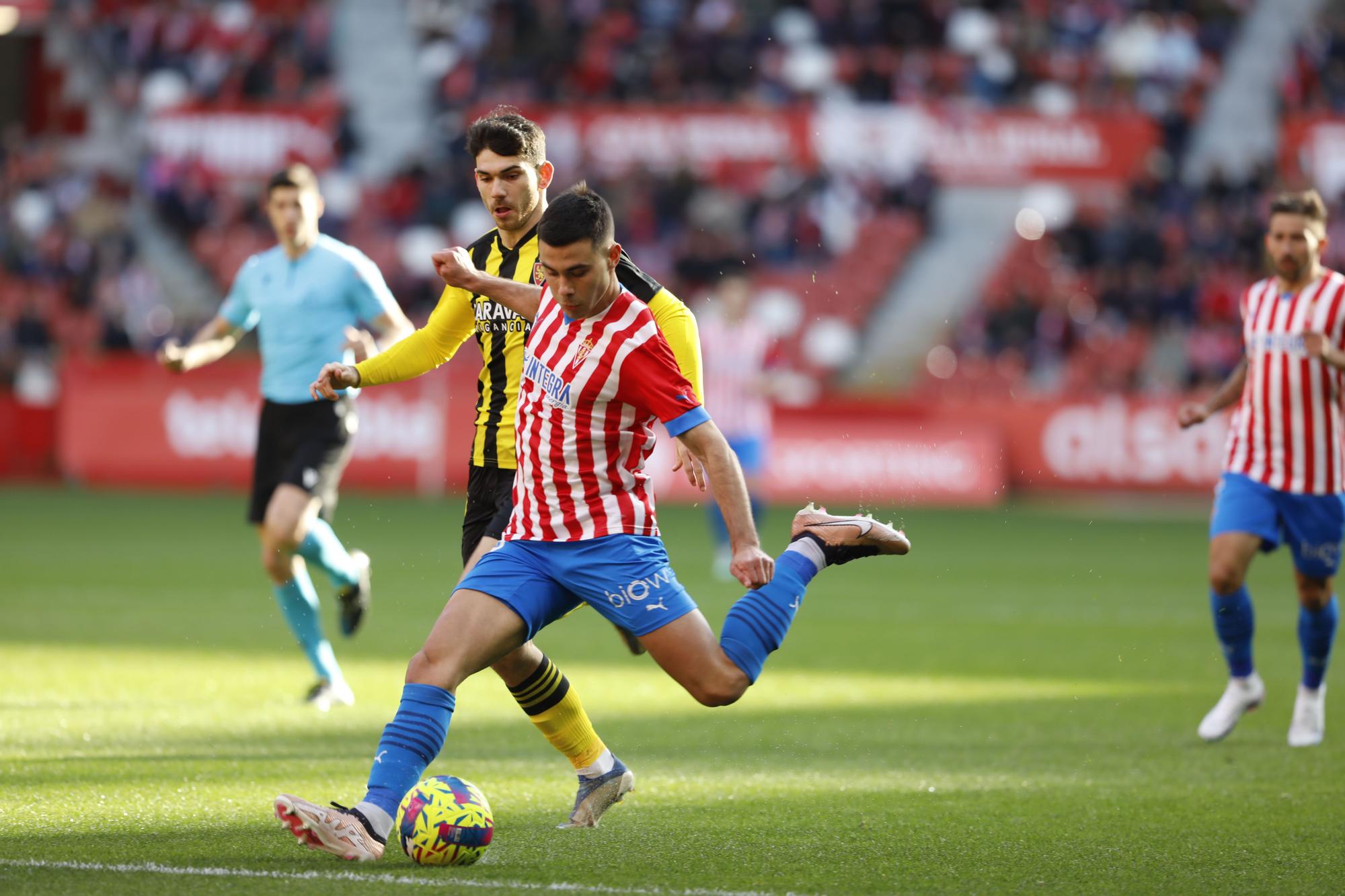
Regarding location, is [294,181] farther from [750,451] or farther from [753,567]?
[750,451]

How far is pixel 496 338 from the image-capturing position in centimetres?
598

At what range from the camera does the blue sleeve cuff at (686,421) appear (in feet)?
16.8

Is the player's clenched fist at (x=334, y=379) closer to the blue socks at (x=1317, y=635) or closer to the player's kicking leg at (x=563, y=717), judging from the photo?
the player's kicking leg at (x=563, y=717)

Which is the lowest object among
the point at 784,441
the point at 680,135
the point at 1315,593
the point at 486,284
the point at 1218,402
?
the point at 784,441

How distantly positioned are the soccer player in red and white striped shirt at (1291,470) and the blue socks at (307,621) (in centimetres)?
405

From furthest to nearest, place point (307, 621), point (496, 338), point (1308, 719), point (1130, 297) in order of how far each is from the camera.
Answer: point (1130, 297)
point (307, 621)
point (1308, 719)
point (496, 338)

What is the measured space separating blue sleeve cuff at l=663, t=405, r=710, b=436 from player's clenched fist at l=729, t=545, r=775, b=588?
392 millimetres

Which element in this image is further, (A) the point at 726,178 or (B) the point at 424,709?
(A) the point at 726,178

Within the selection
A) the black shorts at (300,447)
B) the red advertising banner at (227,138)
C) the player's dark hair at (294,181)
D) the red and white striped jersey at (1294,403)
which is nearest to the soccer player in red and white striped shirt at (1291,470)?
the red and white striped jersey at (1294,403)

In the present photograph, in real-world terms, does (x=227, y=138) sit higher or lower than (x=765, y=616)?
higher

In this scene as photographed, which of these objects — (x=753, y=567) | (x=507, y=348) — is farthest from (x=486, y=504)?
(x=753, y=567)

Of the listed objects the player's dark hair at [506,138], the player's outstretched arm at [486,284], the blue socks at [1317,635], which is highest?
the player's dark hair at [506,138]

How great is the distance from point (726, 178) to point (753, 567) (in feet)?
72.2

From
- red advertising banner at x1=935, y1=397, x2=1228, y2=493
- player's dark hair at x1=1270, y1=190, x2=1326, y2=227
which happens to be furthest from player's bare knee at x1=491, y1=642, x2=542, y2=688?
red advertising banner at x1=935, y1=397, x2=1228, y2=493
